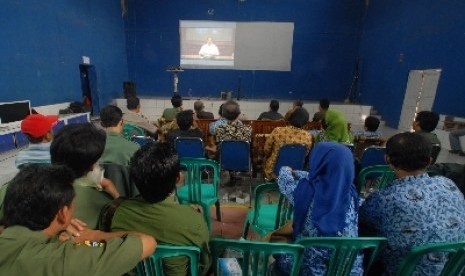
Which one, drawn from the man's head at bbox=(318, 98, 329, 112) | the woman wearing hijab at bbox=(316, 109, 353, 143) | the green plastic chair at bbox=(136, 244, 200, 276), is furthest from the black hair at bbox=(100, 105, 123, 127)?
the man's head at bbox=(318, 98, 329, 112)

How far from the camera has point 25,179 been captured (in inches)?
33.9

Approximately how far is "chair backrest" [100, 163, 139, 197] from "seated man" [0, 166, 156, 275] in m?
0.74

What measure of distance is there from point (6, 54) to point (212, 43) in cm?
576

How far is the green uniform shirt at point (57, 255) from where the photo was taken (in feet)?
2.41

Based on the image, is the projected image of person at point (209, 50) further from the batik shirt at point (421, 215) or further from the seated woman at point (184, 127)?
the batik shirt at point (421, 215)

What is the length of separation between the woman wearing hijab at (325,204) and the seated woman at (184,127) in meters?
2.00

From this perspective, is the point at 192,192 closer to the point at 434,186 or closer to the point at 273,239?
the point at 273,239

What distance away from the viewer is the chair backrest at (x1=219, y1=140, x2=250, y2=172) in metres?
3.03

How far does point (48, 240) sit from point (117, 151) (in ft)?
3.19

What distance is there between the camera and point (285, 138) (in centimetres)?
297

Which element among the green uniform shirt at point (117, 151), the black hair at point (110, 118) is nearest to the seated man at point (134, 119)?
the black hair at point (110, 118)

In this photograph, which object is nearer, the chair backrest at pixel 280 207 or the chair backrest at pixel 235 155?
the chair backrest at pixel 280 207

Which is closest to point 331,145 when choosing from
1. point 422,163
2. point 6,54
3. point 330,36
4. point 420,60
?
point 422,163

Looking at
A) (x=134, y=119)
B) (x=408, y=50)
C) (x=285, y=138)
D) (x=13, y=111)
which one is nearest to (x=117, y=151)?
(x=285, y=138)
